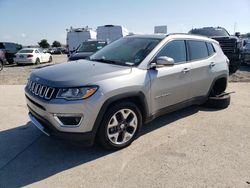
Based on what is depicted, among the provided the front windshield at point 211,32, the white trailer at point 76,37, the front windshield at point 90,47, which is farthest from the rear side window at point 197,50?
the white trailer at point 76,37

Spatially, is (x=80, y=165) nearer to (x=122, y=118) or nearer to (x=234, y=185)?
(x=122, y=118)

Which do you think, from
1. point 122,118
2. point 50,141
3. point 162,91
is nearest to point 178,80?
point 162,91

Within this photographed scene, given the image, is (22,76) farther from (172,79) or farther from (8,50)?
(172,79)

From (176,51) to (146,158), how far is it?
2.09 meters

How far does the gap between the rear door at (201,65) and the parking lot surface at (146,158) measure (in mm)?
674

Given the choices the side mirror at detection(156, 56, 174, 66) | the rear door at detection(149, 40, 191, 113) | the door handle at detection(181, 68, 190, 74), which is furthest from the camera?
the door handle at detection(181, 68, 190, 74)

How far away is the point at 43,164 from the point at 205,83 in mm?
3579

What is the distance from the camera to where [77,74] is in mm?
3697

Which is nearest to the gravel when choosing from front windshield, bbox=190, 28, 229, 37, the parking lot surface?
front windshield, bbox=190, 28, 229, 37

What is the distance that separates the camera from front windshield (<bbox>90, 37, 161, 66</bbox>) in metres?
4.28

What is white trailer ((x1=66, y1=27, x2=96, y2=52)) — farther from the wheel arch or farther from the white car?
the wheel arch

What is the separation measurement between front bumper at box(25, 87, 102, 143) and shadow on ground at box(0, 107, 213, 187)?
0.41 m

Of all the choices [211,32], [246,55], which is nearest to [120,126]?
[211,32]

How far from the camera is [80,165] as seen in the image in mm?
3572
